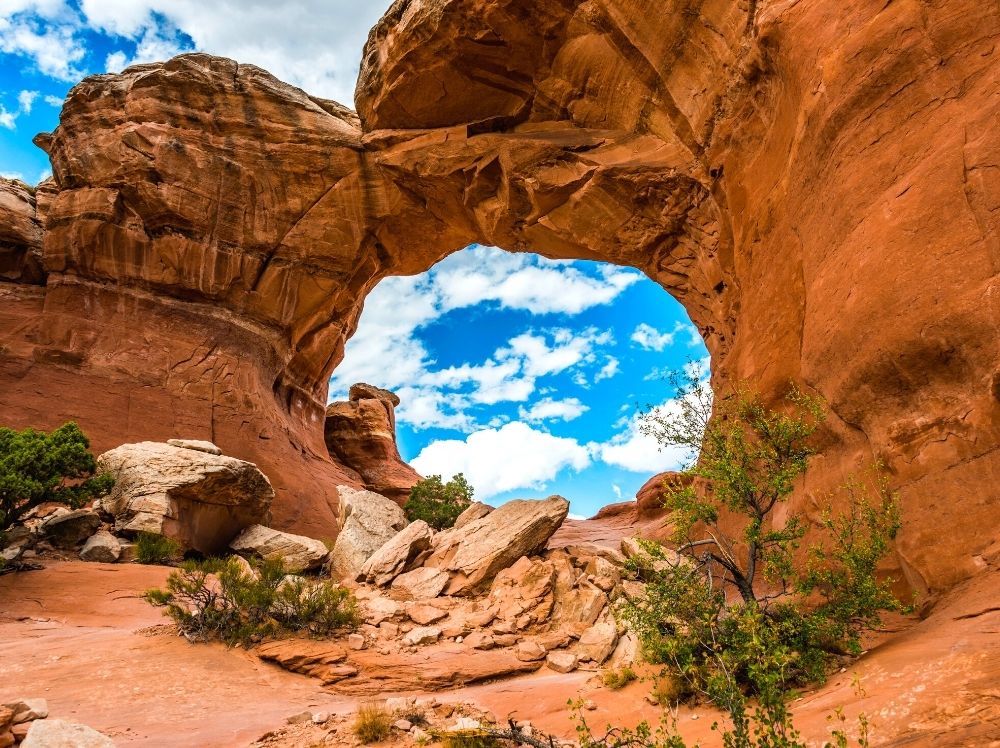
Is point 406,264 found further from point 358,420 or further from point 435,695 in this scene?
point 435,695

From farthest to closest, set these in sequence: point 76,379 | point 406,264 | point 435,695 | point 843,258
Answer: point 406,264, point 76,379, point 435,695, point 843,258

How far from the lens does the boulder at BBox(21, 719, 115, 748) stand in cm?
562

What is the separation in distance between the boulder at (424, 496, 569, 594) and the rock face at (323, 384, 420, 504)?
25.8 meters

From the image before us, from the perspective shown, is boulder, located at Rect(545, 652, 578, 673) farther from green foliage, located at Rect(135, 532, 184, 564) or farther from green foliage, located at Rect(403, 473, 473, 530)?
green foliage, located at Rect(403, 473, 473, 530)

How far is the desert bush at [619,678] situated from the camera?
9.12 meters

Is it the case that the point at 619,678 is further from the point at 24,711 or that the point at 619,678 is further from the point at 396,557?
the point at 396,557

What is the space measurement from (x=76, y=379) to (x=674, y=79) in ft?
97.1

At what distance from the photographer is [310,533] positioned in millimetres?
28750

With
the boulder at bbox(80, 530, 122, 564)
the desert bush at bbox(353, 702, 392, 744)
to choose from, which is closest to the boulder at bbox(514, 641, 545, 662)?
the desert bush at bbox(353, 702, 392, 744)

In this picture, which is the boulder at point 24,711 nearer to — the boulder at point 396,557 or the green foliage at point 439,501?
the boulder at point 396,557

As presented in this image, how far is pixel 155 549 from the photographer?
1833cm

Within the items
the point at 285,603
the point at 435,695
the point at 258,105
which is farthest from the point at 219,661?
the point at 258,105

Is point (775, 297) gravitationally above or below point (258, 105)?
Result: below

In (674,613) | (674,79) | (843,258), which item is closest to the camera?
(674,613)
